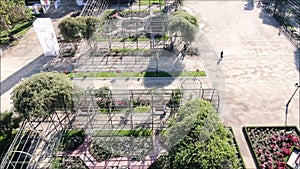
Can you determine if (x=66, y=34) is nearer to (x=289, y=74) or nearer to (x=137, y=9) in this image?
(x=137, y=9)

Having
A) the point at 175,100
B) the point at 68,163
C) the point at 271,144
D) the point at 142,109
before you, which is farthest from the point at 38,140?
the point at 271,144

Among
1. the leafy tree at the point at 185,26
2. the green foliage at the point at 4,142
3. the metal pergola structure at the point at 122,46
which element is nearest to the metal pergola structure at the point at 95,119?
the green foliage at the point at 4,142

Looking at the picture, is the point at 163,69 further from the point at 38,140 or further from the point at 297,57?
the point at 297,57

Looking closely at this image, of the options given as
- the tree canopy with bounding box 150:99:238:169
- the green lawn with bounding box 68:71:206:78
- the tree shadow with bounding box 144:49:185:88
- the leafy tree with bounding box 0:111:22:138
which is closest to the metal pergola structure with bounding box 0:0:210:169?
the leafy tree with bounding box 0:111:22:138

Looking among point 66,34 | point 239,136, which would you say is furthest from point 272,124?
point 66,34

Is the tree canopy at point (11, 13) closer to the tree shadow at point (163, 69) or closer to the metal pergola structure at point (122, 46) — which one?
the metal pergola structure at point (122, 46)

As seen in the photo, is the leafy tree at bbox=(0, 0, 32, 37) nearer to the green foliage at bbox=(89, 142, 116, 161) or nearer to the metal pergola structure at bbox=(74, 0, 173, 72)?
the metal pergola structure at bbox=(74, 0, 173, 72)
